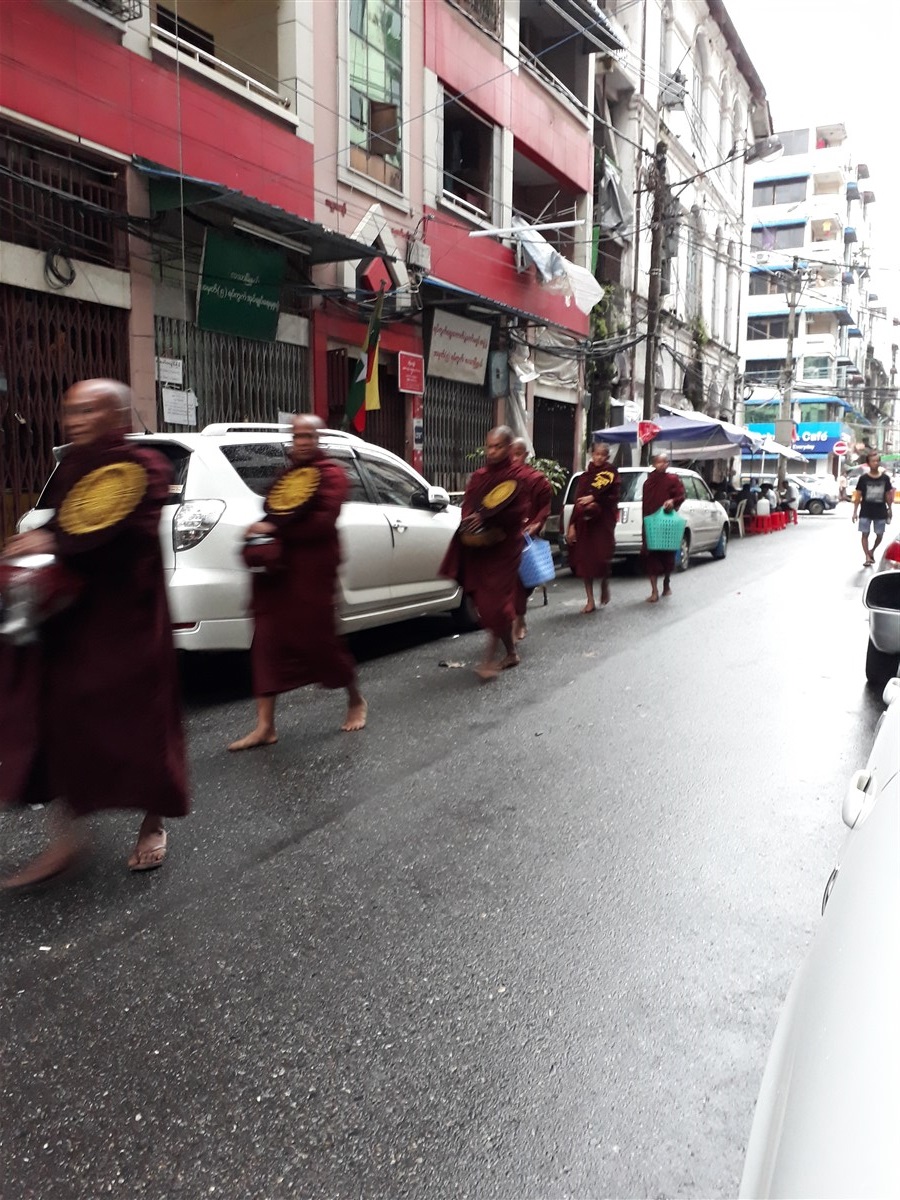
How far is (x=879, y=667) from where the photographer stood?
6.34m

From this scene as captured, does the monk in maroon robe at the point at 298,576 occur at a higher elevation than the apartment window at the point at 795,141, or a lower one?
lower

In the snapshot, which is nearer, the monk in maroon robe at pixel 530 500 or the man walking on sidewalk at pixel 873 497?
the monk in maroon robe at pixel 530 500

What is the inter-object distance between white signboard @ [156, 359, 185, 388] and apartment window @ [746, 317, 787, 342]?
58.7 metres

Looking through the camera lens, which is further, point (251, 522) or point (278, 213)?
point (278, 213)

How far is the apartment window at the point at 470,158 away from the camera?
16984 mm

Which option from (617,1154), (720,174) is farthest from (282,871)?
(720,174)

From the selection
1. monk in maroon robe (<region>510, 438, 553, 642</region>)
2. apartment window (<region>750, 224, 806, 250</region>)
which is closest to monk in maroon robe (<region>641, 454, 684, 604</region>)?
monk in maroon robe (<region>510, 438, 553, 642</region>)

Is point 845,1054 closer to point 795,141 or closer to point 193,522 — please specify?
point 193,522

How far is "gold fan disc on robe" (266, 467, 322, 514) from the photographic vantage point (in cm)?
499

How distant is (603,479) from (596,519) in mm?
425

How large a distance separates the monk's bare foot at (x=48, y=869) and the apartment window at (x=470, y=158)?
15.3 meters

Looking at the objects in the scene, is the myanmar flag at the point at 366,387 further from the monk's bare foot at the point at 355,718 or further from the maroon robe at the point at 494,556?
the monk's bare foot at the point at 355,718

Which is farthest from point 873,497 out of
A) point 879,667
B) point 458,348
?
point 879,667

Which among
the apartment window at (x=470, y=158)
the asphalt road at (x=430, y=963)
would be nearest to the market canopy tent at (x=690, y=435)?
the apartment window at (x=470, y=158)
